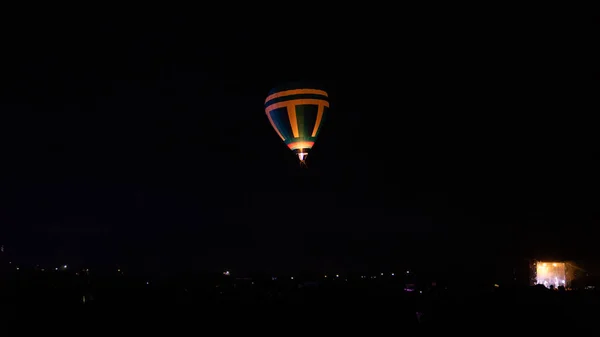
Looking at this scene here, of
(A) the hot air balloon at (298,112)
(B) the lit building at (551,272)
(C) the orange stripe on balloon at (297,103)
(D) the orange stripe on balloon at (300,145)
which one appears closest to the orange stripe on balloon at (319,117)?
(A) the hot air balloon at (298,112)

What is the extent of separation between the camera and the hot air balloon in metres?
20.0

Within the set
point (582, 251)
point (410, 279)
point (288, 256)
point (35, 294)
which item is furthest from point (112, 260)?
point (35, 294)

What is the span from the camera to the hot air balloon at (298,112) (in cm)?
1998

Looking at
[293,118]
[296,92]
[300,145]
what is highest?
[296,92]

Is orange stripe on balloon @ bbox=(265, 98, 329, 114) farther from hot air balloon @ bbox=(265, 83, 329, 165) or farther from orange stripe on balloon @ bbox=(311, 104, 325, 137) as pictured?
orange stripe on balloon @ bbox=(311, 104, 325, 137)

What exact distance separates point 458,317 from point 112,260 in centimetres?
3644

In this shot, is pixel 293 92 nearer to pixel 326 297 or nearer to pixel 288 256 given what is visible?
pixel 326 297

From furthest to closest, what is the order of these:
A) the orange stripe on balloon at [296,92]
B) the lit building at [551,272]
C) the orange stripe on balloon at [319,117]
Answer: the lit building at [551,272]
the orange stripe on balloon at [319,117]
the orange stripe on balloon at [296,92]

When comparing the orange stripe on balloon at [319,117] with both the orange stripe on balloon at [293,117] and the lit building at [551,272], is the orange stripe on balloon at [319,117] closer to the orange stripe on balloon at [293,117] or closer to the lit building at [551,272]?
the orange stripe on balloon at [293,117]

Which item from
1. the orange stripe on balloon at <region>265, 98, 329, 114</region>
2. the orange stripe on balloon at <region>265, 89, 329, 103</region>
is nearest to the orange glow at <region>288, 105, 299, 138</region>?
the orange stripe on balloon at <region>265, 98, 329, 114</region>

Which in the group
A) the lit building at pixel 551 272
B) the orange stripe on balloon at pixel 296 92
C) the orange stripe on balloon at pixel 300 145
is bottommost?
the lit building at pixel 551 272

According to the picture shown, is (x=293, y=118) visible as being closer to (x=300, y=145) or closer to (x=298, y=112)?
(x=298, y=112)

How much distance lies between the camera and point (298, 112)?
790 inches

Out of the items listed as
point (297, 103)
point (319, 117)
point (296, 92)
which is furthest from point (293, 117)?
point (319, 117)
